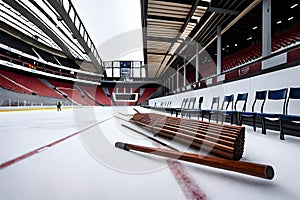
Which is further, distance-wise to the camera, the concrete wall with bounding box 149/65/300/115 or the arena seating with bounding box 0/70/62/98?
the arena seating with bounding box 0/70/62/98

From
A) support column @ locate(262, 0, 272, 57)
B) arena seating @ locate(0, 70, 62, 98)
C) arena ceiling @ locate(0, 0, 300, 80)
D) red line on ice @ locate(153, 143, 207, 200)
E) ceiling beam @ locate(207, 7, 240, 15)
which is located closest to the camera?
red line on ice @ locate(153, 143, 207, 200)

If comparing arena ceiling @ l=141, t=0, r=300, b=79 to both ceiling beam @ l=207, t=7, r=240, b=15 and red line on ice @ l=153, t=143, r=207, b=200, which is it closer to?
ceiling beam @ l=207, t=7, r=240, b=15

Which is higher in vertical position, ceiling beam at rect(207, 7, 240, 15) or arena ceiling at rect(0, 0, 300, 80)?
arena ceiling at rect(0, 0, 300, 80)

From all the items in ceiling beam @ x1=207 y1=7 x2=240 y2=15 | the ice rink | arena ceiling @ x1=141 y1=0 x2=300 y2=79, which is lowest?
the ice rink

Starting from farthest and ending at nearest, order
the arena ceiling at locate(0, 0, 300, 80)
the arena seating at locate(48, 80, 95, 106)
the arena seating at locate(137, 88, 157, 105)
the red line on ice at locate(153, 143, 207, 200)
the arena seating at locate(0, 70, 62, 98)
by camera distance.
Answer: the arena seating at locate(137, 88, 157, 105) < the arena seating at locate(48, 80, 95, 106) < the arena seating at locate(0, 70, 62, 98) < the arena ceiling at locate(0, 0, 300, 80) < the red line on ice at locate(153, 143, 207, 200)

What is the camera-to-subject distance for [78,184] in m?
1.05

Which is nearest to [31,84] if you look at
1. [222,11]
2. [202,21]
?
[202,21]

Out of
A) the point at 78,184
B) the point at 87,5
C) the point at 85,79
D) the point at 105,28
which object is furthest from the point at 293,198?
the point at 85,79

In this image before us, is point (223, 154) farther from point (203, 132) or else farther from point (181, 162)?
point (203, 132)

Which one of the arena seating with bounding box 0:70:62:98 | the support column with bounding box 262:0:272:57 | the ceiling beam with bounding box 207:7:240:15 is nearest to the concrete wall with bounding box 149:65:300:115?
the support column with bounding box 262:0:272:57

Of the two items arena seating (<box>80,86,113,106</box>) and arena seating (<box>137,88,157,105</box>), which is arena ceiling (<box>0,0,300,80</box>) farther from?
arena seating (<box>137,88,157,105</box>)

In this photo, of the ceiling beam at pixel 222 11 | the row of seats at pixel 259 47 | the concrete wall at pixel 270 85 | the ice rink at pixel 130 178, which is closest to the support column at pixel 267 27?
the concrete wall at pixel 270 85

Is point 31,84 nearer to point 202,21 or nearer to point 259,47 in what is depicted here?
point 202,21

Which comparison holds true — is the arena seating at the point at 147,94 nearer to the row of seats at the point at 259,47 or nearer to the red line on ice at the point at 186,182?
the row of seats at the point at 259,47
